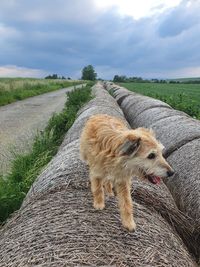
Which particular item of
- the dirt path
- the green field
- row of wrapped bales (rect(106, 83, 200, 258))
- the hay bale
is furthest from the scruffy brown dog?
the green field

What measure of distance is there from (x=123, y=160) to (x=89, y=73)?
141802 mm

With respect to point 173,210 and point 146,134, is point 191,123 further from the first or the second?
point 146,134

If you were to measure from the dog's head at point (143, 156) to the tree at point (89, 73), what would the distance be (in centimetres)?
14010

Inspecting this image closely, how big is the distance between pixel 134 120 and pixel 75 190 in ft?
31.3

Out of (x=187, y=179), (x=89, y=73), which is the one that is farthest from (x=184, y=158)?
(x=89, y=73)

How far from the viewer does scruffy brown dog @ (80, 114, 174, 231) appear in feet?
15.0

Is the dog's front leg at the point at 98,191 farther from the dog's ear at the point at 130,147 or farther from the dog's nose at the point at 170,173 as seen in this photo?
the dog's nose at the point at 170,173

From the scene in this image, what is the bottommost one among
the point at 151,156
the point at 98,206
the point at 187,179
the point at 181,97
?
the point at 181,97

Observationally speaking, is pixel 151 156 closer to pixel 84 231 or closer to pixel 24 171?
pixel 84 231

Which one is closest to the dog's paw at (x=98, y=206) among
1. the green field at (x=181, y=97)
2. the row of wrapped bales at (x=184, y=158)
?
the row of wrapped bales at (x=184, y=158)

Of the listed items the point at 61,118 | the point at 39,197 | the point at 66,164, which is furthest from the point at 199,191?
the point at 61,118

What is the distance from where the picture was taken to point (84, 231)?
448cm

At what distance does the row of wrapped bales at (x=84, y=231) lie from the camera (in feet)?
13.4

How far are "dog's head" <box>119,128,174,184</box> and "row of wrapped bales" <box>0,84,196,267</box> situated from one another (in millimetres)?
594
